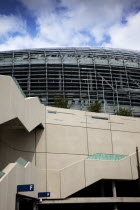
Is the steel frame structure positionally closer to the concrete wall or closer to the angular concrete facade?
the concrete wall

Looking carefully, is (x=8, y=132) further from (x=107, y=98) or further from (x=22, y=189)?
(x=107, y=98)

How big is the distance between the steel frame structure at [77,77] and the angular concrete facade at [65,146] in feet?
36.8

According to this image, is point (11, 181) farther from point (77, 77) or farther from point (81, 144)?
point (77, 77)

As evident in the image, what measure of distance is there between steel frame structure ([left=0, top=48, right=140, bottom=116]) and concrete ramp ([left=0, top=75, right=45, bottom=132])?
67.4 ft

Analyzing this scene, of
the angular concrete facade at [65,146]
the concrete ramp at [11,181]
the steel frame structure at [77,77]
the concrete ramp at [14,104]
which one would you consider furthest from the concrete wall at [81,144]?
the steel frame structure at [77,77]

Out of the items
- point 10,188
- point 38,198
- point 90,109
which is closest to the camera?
point 10,188

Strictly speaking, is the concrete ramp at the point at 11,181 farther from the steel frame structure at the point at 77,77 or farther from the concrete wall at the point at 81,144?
the steel frame structure at the point at 77,77

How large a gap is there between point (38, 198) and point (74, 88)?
23.1 metres

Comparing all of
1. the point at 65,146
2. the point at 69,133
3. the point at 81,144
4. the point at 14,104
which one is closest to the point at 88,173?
the point at 65,146

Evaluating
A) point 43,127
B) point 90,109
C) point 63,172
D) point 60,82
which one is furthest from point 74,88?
point 63,172

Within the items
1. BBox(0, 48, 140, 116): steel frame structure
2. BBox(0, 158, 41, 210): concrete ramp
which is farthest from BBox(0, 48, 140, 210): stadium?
BBox(0, 48, 140, 116): steel frame structure

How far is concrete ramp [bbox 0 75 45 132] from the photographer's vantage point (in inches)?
522

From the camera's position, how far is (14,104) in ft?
47.8

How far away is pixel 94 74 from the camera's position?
42000mm
